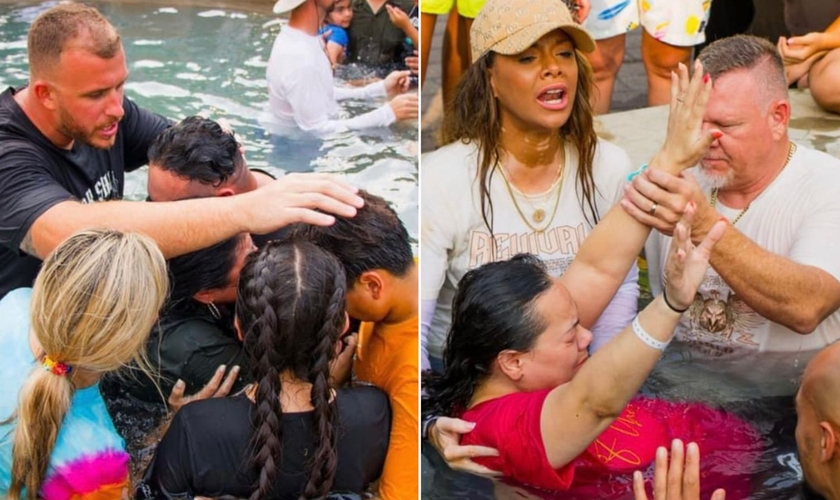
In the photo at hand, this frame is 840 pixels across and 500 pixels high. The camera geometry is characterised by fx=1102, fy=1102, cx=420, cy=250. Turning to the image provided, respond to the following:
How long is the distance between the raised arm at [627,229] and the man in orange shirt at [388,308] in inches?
17.5

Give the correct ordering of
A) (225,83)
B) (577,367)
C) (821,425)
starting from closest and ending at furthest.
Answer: (821,425) → (577,367) → (225,83)

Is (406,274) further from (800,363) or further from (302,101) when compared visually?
(302,101)

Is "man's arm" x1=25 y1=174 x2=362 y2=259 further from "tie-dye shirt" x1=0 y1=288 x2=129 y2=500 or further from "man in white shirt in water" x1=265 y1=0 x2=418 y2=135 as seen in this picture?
"man in white shirt in water" x1=265 y1=0 x2=418 y2=135

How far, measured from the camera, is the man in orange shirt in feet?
7.84

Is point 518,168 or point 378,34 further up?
point 518,168

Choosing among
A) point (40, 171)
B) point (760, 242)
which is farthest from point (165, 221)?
point (760, 242)

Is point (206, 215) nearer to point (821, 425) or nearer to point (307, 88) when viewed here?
point (821, 425)

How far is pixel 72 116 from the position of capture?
3.03 meters

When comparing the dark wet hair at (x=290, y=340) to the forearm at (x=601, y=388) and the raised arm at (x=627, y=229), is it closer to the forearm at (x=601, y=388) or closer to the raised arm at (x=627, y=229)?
the forearm at (x=601, y=388)

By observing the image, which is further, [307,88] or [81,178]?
[307,88]

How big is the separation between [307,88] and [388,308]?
6.09 feet

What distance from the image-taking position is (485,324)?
101 inches

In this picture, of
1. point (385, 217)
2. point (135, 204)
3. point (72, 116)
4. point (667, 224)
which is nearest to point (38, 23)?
point (72, 116)

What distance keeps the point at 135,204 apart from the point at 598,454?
4.06 ft
